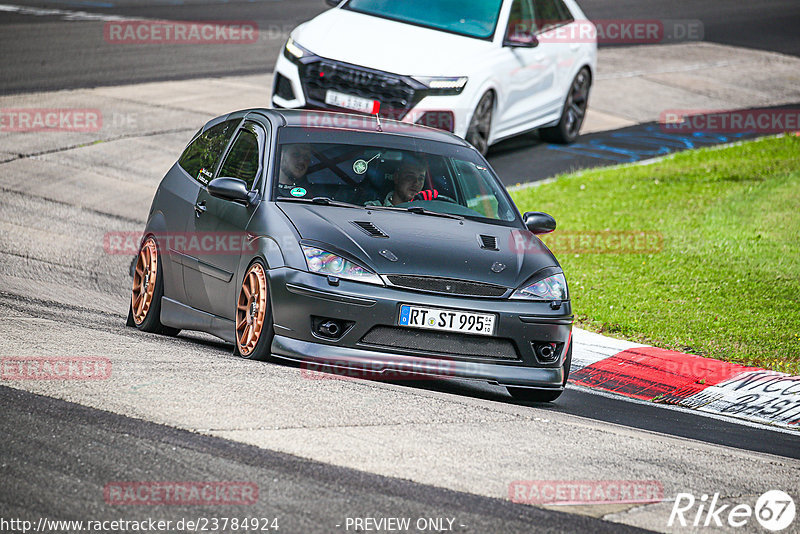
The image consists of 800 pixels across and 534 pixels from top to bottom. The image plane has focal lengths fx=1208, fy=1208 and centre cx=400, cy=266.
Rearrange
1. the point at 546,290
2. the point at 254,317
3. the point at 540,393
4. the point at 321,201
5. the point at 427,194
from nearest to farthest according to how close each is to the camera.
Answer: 1. the point at 254,317
2. the point at 546,290
3. the point at 540,393
4. the point at 321,201
5. the point at 427,194

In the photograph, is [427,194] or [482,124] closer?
[427,194]

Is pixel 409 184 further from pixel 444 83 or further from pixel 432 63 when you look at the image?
pixel 432 63

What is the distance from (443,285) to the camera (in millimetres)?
6992

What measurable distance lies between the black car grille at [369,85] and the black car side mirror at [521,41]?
5.84ft

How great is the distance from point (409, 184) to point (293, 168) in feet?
2.63

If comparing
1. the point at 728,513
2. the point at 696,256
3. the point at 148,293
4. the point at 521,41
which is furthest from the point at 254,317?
the point at 521,41

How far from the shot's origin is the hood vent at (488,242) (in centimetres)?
752

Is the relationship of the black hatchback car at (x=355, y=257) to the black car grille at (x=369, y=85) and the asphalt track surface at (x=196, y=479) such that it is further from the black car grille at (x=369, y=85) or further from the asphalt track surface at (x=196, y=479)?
the black car grille at (x=369, y=85)

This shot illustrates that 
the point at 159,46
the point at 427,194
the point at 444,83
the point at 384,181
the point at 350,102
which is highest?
the point at 384,181

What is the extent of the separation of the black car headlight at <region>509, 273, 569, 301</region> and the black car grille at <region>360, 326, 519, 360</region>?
0.37 meters

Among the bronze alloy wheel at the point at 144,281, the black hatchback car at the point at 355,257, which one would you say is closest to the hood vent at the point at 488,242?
the black hatchback car at the point at 355,257

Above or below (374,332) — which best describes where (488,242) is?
above

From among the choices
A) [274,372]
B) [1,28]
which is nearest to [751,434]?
[274,372]

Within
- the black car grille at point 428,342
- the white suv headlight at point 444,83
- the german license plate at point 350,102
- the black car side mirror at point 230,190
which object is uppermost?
the black car side mirror at point 230,190
